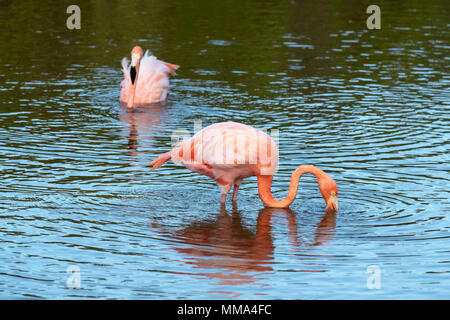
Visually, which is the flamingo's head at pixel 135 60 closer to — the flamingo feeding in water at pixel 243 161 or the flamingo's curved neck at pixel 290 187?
the flamingo feeding in water at pixel 243 161

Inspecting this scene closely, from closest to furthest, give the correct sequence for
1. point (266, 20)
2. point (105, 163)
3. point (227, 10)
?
point (105, 163) → point (266, 20) → point (227, 10)

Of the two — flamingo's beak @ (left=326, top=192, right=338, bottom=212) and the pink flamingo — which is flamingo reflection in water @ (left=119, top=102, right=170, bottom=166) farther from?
flamingo's beak @ (left=326, top=192, right=338, bottom=212)

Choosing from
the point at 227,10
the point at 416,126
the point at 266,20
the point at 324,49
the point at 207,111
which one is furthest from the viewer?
the point at 227,10

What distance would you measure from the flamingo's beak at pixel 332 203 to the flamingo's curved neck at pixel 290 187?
24 centimetres

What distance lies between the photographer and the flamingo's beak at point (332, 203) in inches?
399

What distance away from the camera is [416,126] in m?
14.7

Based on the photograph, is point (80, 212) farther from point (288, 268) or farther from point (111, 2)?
point (111, 2)

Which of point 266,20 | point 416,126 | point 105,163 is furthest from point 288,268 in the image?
point 266,20

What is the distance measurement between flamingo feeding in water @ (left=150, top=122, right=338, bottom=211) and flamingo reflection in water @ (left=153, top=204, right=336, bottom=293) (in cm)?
23

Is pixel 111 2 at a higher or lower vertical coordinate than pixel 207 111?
higher

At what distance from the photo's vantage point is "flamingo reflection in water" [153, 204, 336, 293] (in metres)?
8.33

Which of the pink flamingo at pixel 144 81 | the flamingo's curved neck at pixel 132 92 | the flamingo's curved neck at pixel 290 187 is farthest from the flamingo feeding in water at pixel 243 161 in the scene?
the pink flamingo at pixel 144 81

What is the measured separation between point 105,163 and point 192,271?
4393mm

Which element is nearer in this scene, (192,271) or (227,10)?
(192,271)
